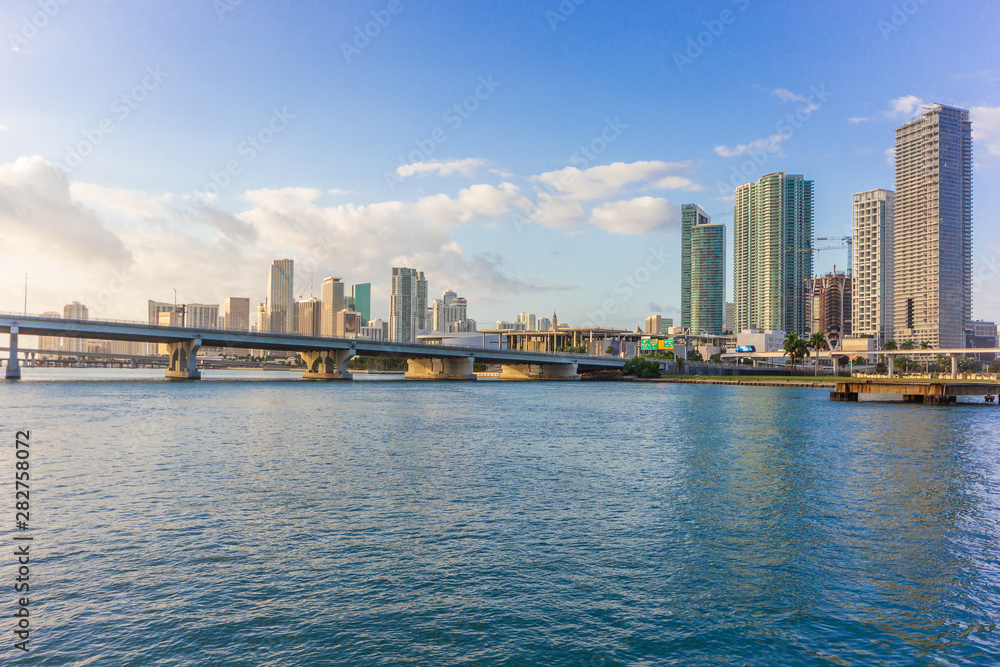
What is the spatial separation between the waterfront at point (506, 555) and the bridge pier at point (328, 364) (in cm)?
13279

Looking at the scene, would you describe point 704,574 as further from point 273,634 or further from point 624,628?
point 273,634

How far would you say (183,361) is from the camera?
153000mm

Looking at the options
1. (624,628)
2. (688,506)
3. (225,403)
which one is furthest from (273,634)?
(225,403)

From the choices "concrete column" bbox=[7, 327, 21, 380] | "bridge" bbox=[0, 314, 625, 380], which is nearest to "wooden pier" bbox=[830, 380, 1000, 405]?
"bridge" bbox=[0, 314, 625, 380]

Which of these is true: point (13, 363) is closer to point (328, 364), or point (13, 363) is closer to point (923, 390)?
point (328, 364)

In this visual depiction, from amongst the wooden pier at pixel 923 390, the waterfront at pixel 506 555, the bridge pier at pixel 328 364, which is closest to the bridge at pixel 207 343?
the bridge pier at pixel 328 364

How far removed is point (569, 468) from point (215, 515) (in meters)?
19.6

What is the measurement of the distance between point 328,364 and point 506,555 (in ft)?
550

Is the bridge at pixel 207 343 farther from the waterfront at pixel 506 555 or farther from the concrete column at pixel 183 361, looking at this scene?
the waterfront at pixel 506 555

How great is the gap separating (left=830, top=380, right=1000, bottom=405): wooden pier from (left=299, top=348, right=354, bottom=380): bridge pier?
391 ft

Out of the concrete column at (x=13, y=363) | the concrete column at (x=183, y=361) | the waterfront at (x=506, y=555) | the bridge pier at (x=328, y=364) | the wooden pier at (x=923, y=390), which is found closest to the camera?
the waterfront at (x=506, y=555)

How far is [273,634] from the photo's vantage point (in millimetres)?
14422

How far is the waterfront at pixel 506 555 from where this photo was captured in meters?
14.3

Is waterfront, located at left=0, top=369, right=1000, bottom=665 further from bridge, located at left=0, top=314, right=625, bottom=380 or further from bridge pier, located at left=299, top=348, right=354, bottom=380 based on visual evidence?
bridge pier, located at left=299, top=348, right=354, bottom=380
